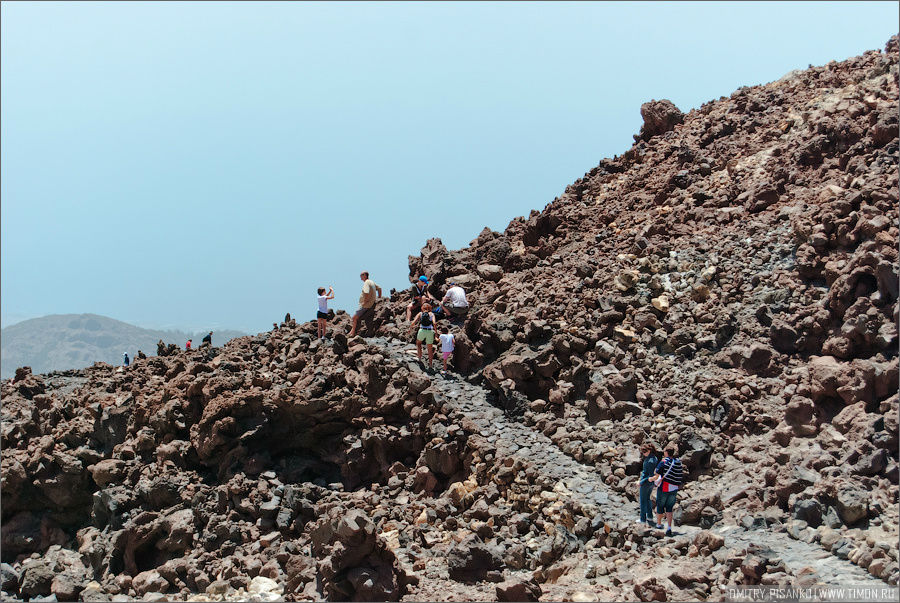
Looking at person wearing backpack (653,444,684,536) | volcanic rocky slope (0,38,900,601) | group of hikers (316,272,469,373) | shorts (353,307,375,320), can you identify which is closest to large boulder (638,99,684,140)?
volcanic rocky slope (0,38,900,601)

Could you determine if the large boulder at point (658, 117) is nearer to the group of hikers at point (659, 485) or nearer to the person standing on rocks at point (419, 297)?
the person standing on rocks at point (419, 297)

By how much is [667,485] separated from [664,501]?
404 millimetres

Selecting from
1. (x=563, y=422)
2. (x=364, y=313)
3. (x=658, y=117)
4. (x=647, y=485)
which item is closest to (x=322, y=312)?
(x=364, y=313)

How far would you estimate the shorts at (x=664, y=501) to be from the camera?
12008 millimetres

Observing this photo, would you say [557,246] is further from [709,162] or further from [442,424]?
[442,424]

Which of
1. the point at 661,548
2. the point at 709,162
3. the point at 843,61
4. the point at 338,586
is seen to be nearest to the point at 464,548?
the point at 338,586

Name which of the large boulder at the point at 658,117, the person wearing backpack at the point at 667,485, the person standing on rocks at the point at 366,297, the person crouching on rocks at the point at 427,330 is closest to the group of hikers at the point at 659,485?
the person wearing backpack at the point at 667,485

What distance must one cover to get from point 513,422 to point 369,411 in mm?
3481

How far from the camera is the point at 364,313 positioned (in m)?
20.1

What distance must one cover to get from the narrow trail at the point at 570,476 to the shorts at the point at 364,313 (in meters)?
0.78

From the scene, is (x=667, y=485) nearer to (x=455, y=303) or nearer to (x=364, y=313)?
(x=455, y=303)

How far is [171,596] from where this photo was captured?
13984 millimetres

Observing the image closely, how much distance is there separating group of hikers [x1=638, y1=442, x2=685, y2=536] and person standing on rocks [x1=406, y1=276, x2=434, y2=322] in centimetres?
828

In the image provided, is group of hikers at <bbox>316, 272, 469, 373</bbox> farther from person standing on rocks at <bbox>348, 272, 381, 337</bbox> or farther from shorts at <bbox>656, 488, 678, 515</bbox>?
shorts at <bbox>656, 488, 678, 515</bbox>
